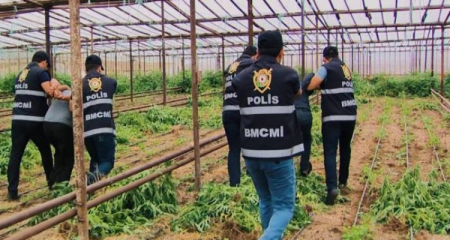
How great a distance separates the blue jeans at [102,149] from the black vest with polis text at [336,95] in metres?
2.35

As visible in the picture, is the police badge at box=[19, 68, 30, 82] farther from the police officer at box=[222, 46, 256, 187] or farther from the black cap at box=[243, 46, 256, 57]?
the black cap at box=[243, 46, 256, 57]

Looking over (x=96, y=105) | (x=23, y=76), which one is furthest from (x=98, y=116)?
(x=23, y=76)

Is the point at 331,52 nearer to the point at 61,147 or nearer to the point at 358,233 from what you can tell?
the point at 358,233

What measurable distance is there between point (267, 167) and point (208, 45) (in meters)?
21.6

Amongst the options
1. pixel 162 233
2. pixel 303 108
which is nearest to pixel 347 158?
pixel 303 108

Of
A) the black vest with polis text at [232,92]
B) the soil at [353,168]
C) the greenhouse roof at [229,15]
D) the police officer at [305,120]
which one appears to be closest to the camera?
the soil at [353,168]

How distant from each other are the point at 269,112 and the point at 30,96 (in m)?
3.24

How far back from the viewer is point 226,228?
13.5ft

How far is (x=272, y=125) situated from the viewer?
327 centimetres

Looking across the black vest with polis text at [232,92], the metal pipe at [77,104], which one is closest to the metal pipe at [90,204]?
the metal pipe at [77,104]

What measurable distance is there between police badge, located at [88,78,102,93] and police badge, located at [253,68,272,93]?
231 cm

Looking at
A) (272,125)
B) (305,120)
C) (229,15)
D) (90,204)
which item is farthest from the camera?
(229,15)

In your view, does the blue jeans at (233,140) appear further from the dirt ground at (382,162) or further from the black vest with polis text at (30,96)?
the black vest with polis text at (30,96)

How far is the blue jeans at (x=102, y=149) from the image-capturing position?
5092mm
